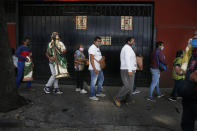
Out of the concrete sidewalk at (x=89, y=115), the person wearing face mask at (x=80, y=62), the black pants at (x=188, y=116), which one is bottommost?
the concrete sidewalk at (x=89, y=115)

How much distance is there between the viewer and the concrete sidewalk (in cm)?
455

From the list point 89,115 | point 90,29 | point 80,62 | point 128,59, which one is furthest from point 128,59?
point 90,29

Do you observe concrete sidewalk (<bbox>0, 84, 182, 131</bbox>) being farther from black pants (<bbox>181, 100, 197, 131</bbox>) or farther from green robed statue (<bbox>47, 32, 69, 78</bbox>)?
black pants (<bbox>181, 100, 197, 131</bbox>)

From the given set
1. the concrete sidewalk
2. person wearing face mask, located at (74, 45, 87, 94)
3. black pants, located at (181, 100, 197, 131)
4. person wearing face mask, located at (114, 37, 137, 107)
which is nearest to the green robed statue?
person wearing face mask, located at (74, 45, 87, 94)

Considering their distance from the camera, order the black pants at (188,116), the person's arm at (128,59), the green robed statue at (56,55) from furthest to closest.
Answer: the green robed statue at (56,55)
the person's arm at (128,59)
the black pants at (188,116)

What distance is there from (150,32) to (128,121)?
4.51 m

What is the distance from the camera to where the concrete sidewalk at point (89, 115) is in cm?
455

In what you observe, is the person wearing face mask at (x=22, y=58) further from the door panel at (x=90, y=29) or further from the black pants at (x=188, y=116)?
the black pants at (x=188, y=116)

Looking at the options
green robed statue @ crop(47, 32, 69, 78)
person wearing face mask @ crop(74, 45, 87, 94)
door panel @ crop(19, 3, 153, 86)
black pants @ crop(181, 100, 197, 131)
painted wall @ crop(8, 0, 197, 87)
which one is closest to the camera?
black pants @ crop(181, 100, 197, 131)

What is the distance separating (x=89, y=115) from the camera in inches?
200

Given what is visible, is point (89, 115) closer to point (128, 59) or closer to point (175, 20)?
point (128, 59)

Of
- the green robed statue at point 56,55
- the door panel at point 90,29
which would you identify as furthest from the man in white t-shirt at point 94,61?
the door panel at point 90,29

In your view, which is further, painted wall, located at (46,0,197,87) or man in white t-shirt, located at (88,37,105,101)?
painted wall, located at (46,0,197,87)

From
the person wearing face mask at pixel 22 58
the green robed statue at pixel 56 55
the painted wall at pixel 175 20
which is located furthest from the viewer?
the painted wall at pixel 175 20
